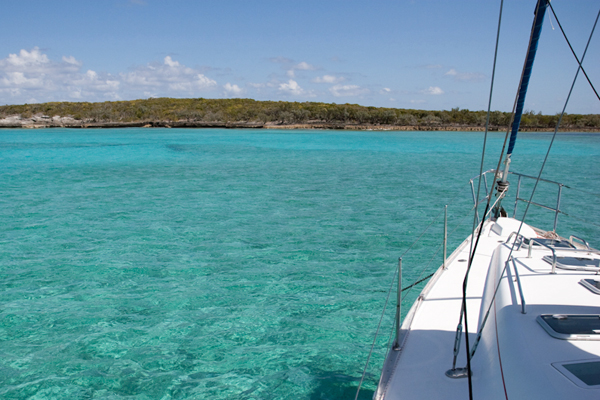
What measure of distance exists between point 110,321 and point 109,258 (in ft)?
8.69

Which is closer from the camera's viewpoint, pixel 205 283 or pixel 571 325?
pixel 571 325

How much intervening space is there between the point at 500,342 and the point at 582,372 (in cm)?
57

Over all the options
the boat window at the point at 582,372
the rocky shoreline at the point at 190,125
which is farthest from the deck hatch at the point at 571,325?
the rocky shoreline at the point at 190,125

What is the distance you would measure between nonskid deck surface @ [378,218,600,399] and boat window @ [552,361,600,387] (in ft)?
0.11

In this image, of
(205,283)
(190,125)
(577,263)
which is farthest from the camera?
(190,125)

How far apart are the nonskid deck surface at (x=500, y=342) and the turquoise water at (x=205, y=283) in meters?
1.10

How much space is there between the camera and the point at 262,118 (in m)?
86.5

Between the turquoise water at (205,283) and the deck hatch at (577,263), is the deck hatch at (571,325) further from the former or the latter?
the turquoise water at (205,283)

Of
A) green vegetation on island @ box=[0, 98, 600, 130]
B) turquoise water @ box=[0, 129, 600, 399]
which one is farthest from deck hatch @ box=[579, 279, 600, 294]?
green vegetation on island @ box=[0, 98, 600, 130]

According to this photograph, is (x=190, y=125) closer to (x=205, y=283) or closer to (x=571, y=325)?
(x=205, y=283)

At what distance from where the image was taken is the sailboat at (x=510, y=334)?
86.7 inches

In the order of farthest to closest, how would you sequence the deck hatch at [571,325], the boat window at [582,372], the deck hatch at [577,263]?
1. the deck hatch at [577,263]
2. the deck hatch at [571,325]
3. the boat window at [582,372]

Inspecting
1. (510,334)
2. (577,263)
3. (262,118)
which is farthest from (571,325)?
(262,118)

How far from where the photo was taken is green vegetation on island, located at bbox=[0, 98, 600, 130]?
81.5 m
